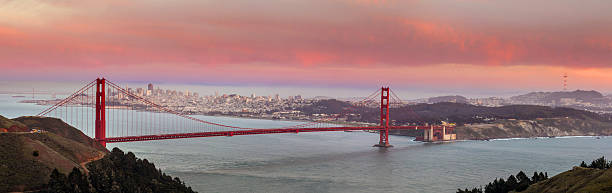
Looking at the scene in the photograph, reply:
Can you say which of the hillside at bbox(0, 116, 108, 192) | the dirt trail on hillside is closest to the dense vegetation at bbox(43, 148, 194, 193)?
the dirt trail on hillside

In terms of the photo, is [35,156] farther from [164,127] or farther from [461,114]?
[461,114]

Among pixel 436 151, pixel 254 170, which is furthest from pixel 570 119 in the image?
pixel 254 170

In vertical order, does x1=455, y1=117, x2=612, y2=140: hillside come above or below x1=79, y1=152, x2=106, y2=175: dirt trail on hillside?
below

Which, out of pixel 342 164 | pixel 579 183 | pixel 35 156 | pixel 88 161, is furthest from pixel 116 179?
pixel 342 164

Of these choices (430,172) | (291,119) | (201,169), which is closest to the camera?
(201,169)

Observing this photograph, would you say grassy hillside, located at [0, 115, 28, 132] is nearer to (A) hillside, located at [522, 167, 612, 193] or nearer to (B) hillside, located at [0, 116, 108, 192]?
(B) hillside, located at [0, 116, 108, 192]

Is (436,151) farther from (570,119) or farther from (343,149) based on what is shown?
(570,119)
